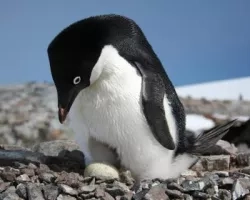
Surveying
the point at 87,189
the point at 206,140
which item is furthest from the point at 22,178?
the point at 206,140

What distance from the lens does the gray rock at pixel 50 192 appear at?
7.72 ft

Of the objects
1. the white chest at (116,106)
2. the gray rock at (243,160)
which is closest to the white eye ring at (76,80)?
the white chest at (116,106)

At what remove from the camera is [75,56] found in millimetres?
2467

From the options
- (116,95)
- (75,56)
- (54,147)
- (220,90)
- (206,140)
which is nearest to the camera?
(75,56)

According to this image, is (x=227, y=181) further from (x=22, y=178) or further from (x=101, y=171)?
(x=22, y=178)

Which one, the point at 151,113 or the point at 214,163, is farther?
the point at 214,163

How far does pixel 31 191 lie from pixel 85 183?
0.26 meters

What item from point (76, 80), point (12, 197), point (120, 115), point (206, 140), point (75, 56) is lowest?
point (12, 197)

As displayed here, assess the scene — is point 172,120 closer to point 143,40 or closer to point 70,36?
point 143,40

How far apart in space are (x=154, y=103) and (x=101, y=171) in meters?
0.41

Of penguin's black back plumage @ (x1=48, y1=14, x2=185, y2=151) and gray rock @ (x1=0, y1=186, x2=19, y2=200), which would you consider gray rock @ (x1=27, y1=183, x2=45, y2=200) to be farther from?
penguin's black back plumage @ (x1=48, y1=14, x2=185, y2=151)

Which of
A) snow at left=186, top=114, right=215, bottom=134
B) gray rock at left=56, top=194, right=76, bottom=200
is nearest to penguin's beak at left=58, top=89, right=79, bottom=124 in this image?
gray rock at left=56, top=194, right=76, bottom=200

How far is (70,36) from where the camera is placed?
8.17 ft

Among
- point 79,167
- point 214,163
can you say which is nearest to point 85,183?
point 79,167
